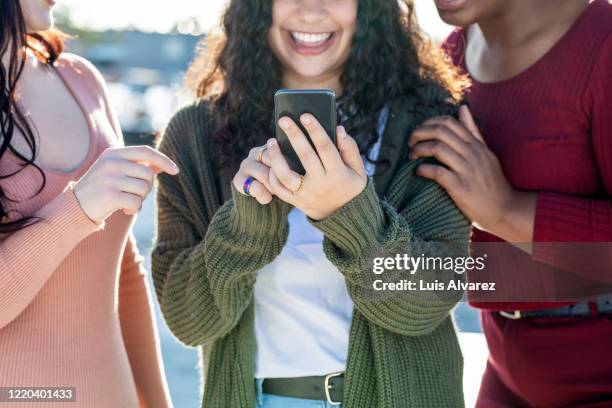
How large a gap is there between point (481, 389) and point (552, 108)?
87 cm

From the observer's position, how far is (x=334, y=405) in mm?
2293

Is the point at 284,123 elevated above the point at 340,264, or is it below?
above

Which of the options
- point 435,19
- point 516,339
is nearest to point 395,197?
point 516,339

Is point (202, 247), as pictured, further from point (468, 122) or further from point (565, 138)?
point (565, 138)

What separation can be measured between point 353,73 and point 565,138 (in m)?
0.60

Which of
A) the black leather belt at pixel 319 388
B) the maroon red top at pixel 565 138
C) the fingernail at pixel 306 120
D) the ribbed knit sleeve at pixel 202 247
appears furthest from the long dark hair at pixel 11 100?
the maroon red top at pixel 565 138

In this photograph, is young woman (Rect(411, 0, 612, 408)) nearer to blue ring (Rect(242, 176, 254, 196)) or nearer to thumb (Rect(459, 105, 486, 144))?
thumb (Rect(459, 105, 486, 144))

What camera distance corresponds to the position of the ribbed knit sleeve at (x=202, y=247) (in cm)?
221

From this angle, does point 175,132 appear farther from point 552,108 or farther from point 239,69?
point 552,108

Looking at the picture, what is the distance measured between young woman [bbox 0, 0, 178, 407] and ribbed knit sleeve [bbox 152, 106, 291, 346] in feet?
0.43

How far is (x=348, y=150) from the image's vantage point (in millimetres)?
2008

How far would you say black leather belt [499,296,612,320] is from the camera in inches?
96.9

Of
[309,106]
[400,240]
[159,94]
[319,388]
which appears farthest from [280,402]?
[159,94]

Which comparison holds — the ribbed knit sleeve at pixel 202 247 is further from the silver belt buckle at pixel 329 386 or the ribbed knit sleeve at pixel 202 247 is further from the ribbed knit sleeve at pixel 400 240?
the silver belt buckle at pixel 329 386
